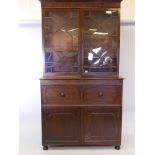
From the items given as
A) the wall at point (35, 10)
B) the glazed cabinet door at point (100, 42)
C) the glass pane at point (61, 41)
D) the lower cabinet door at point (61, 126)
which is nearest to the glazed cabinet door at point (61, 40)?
the glass pane at point (61, 41)

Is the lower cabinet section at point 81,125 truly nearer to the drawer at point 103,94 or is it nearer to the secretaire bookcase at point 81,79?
the secretaire bookcase at point 81,79

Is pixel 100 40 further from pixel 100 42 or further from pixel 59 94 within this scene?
pixel 59 94

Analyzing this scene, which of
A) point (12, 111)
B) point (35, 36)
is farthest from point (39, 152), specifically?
point (12, 111)

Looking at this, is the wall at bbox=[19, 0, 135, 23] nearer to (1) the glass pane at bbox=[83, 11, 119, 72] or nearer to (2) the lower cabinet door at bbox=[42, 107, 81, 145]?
(1) the glass pane at bbox=[83, 11, 119, 72]

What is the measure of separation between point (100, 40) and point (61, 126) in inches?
48.7

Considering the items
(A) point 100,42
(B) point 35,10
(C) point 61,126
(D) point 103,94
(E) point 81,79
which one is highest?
(B) point 35,10

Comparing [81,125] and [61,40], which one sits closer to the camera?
[81,125]

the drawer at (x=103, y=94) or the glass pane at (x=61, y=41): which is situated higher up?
the glass pane at (x=61, y=41)

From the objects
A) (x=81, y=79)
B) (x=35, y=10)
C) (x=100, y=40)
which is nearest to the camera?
(x=81, y=79)

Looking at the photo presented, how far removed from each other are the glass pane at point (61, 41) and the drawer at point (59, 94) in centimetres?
25

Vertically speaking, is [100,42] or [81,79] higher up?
[100,42]

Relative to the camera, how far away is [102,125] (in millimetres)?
3281

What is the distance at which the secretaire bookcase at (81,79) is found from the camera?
326 centimetres

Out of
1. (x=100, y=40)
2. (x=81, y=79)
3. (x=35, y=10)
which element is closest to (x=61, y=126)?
(x=81, y=79)
